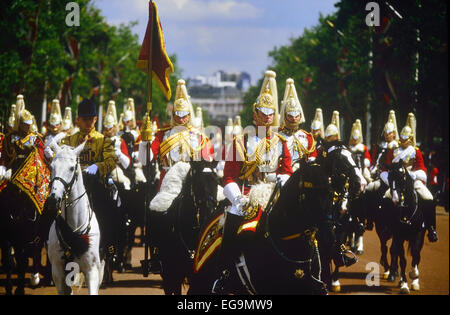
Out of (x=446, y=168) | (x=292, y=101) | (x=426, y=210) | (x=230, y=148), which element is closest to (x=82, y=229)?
(x=230, y=148)

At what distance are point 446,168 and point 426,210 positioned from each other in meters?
11.5

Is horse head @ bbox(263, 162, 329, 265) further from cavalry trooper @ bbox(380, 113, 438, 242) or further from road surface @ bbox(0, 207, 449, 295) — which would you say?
cavalry trooper @ bbox(380, 113, 438, 242)

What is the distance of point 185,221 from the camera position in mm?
9055

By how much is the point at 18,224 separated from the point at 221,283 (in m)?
5.04

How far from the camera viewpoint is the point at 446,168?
25203 mm

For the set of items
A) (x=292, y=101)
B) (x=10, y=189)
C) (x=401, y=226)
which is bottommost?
(x=401, y=226)

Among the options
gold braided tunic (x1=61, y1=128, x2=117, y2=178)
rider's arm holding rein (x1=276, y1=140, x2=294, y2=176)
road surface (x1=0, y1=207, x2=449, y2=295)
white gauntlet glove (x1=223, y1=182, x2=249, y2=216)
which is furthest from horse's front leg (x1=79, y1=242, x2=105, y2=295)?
rider's arm holding rein (x1=276, y1=140, x2=294, y2=176)

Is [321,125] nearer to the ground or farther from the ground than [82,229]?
farther from the ground

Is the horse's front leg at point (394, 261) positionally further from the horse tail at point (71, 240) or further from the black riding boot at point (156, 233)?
the horse tail at point (71, 240)

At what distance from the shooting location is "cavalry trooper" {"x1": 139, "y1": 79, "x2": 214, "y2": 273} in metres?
9.33

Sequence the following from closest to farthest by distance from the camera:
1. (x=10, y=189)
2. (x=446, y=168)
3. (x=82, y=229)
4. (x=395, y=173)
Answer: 1. (x=82, y=229)
2. (x=10, y=189)
3. (x=395, y=173)
4. (x=446, y=168)

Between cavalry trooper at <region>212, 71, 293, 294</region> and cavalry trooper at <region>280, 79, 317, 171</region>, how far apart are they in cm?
18

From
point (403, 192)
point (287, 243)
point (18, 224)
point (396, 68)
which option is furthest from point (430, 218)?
point (396, 68)

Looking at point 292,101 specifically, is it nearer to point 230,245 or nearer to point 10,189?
point 230,245
